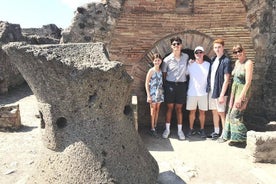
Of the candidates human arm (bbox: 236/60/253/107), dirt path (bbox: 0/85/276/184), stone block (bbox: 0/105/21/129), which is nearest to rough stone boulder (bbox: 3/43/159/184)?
dirt path (bbox: 0/85/276/184)

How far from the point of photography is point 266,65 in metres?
8.24

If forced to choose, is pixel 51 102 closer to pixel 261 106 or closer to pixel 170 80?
pixel 170 80

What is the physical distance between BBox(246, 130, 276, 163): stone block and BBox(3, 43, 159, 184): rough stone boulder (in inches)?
117

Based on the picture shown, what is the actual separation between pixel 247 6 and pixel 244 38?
0.69 meters

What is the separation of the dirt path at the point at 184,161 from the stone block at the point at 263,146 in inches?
4.9

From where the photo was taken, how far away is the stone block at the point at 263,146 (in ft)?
19.4

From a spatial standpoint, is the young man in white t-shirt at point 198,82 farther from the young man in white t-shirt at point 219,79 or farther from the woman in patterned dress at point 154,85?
the woman in patterned dress at point 154,85

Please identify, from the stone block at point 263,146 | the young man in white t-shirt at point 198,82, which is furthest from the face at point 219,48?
the stone block at point 263,146

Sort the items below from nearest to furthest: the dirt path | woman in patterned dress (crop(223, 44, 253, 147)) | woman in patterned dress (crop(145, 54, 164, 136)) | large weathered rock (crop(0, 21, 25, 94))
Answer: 1. the dirt path
2. woman in patterned dress (crop(223, 44, 253, 147))
3. woman in patterned dress (crop(145, 54, 164, 136))
4. large weathered rock (crop(0, 21, 25, 94))

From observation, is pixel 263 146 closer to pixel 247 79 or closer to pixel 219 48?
pixel 247 79

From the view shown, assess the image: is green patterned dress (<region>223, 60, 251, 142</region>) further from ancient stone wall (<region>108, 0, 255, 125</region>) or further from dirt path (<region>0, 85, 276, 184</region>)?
ancient stone wall (<region>108, 0, 255, 125</region>)

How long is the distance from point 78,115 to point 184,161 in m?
3.02

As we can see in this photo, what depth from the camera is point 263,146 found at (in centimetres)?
596

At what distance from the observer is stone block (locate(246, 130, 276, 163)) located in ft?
19.4
